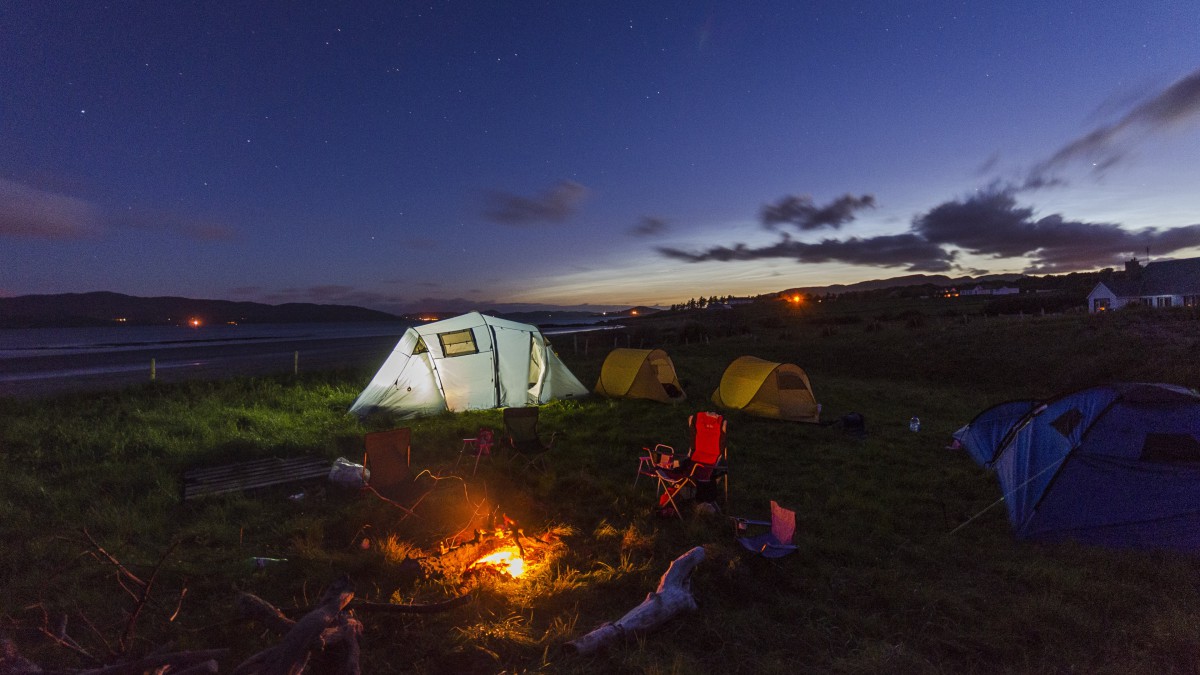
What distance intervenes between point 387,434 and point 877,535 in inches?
223

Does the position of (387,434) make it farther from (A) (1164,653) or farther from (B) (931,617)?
(A) (1164,653)

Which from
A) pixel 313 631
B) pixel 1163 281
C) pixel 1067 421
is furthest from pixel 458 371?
pixel 1163 281

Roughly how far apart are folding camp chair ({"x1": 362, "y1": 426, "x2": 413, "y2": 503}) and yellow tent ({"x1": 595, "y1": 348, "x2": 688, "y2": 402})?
6770 millimetres

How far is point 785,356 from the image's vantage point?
2255 cm

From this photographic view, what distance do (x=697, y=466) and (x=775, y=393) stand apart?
18.6 feet

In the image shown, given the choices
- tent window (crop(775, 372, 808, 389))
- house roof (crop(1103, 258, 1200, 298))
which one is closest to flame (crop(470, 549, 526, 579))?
tent window (crop(775, 372, 808, 389))

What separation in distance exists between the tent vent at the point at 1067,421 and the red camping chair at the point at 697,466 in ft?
11.7

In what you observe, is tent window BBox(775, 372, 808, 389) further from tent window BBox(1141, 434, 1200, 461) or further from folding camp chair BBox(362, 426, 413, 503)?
folding camp chair BBox(362, 426, 413, 503)

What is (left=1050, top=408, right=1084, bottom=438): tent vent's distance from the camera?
209 inches

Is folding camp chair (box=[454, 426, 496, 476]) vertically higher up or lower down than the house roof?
lower down

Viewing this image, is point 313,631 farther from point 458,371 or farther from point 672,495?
point 458,371

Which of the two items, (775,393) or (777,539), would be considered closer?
(777,539)

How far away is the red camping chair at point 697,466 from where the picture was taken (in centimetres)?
563

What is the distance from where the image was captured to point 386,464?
616 cm
